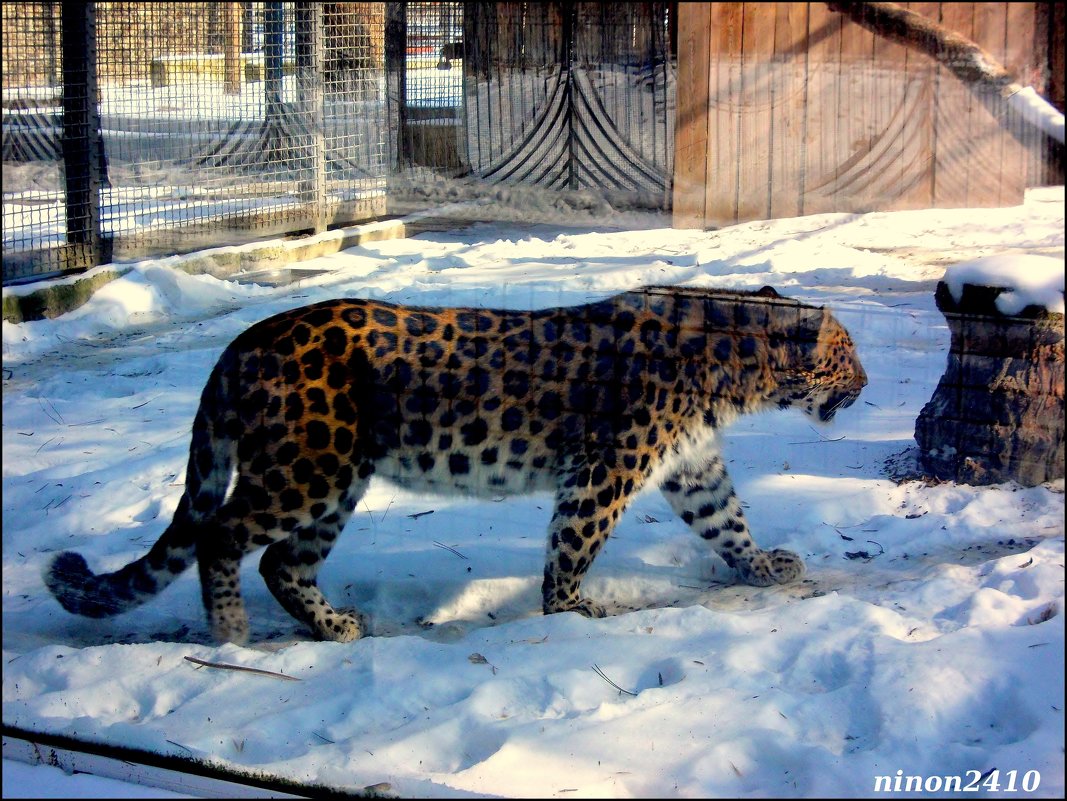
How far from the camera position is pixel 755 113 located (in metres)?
2.47

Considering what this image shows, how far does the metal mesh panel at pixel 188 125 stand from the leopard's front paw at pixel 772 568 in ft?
5.20

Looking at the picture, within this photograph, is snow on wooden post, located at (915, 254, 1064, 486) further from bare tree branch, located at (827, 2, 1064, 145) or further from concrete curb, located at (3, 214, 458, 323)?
concrete curb, located at (3, 214, 458, 323)

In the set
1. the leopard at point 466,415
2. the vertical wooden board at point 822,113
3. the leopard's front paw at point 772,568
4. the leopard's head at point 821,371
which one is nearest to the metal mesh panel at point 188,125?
the leopard at point 466,415

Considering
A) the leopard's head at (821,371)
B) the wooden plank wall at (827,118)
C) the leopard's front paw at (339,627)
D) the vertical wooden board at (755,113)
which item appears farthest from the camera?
the leopard's front paw at (339,627)

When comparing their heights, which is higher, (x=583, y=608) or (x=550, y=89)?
(x=550, y=89)

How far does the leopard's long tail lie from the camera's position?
337 cm

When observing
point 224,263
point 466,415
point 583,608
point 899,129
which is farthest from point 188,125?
point 899,129

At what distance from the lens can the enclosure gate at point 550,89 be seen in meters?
2.51

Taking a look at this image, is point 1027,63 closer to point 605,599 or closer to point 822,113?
point 822,113

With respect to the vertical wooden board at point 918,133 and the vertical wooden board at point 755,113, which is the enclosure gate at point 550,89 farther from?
the vertical wooden board at point 918,133

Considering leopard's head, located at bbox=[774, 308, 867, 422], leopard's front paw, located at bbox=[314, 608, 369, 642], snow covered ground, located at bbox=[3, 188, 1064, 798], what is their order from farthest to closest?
1. leopard's front paw, located at bbox=[314, 608, 369, 642]
2. leopard's head, located at bbox=[774, 308, 867, 422]
3. snow covered ground, located at bbox=[3, 188, 1064, 798]

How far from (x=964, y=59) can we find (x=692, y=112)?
1.85 ft

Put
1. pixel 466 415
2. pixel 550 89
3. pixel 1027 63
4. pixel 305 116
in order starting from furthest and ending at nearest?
pixel 305 116, pixel 466 415, pixel 550 89, pixel 1027 63

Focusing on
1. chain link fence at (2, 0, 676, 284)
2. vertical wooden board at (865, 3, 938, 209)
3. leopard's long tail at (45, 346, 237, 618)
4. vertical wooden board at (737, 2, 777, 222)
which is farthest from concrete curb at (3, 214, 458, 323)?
vertical wooden board at (865, 3, 938, 209)
